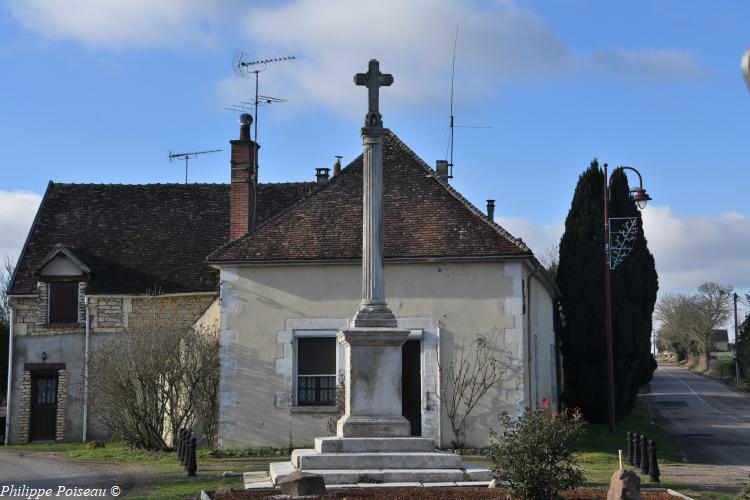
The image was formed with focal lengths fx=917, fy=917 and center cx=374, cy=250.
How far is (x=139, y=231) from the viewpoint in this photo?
1070 inches

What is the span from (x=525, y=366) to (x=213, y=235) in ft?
37.1

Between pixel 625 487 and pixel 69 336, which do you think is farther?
pixel 69 336

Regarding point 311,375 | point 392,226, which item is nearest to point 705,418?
point 392,226

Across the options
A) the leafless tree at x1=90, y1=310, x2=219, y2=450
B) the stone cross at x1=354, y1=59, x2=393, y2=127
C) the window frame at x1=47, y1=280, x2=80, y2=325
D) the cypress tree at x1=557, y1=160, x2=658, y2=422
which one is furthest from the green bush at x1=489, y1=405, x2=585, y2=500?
the window frame at x1=47, y1=280, x2=80, y2=325

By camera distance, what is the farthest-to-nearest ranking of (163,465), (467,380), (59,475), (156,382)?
(156,382), (467,380), (163,465), (59,475)

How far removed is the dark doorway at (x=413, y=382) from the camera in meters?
19.5

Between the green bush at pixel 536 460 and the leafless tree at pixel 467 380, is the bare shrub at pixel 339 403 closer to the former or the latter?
the leafless tree at pixel 467 380

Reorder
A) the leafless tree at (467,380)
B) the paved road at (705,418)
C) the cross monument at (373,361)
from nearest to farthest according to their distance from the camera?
1. the cross monument at (373,361)
2. the leafless tree at (467,380)
3. the paved road at (705,418)

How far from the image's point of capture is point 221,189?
28906 millimetres

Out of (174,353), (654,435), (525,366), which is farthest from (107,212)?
(654,435)

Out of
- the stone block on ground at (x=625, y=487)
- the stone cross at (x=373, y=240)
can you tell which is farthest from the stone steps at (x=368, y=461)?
the stone block on ground at (x=625, y=487)

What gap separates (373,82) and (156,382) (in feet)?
30.1

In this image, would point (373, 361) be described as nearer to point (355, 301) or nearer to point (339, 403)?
point (339, 403)

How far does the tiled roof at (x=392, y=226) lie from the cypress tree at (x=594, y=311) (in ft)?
24.6
